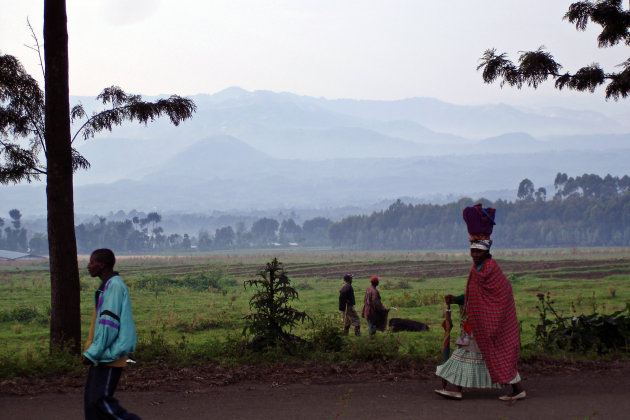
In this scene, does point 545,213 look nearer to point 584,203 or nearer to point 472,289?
point 584,203

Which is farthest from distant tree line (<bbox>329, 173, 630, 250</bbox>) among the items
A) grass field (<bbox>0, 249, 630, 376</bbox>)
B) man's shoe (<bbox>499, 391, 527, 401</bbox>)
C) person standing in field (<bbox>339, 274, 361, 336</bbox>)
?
man's shoe (<bbox>499, 391, 527, 401</bbox>)

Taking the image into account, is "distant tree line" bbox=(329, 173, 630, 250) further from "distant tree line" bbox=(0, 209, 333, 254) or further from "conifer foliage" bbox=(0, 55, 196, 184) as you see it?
"conifer foliage" bbox=(0, 55, 196, 184)

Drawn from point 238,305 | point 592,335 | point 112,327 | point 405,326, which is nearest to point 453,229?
point 238,305

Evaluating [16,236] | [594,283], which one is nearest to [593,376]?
[594,283]

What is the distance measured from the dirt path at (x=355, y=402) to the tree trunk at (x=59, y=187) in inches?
73.1

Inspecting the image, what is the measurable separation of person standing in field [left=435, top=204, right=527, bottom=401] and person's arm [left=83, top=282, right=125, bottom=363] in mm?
3696

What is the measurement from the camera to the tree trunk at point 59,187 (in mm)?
10477

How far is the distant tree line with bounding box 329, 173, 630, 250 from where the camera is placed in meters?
126

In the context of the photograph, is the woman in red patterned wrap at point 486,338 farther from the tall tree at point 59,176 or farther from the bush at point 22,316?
the bush at point 22,316

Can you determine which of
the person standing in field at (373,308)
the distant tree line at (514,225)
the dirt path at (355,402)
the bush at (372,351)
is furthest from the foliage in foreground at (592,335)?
the distant tree line at (514,225)

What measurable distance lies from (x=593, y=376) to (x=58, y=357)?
7178 mm

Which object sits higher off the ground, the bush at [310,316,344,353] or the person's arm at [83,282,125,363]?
the person's arm at [83,282,125,363]

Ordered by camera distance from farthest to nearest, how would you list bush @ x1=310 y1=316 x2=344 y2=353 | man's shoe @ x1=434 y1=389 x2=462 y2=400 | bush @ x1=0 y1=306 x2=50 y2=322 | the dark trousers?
bush @ x1=0 y1=306 x2=50 y2=322 < bush @ x1=310 y1=316 x2=344 y2=353 < man's shoe @ x1=434 y1=389 x2=462 y2=400 < the dark trousers

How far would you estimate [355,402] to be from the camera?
834 cm
